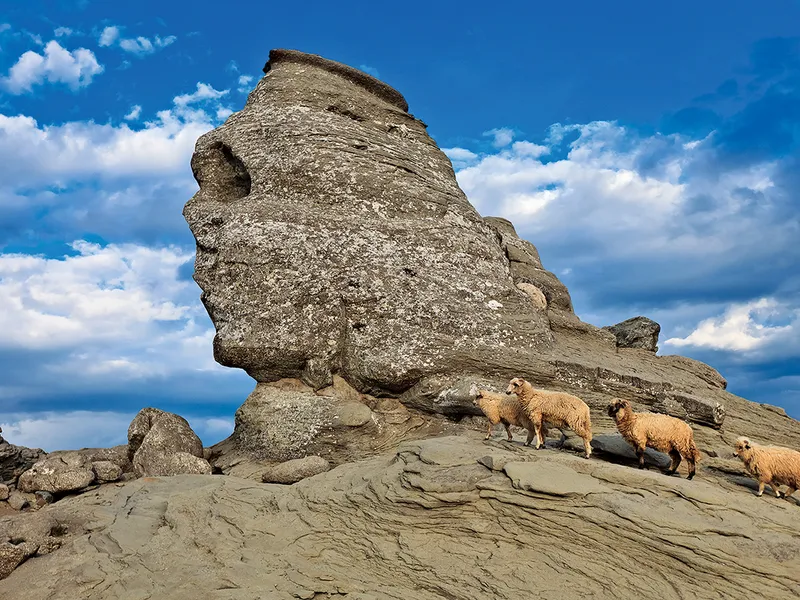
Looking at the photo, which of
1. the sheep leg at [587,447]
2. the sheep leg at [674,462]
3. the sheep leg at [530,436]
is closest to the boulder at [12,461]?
the sheep leg at [530,436]

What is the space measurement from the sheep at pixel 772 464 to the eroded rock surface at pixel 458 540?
2.61 feet

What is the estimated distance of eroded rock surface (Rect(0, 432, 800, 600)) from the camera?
27.9 feet

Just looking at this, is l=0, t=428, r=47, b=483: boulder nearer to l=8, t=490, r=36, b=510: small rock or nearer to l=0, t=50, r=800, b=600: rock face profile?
l=0, t=50, r=800, b=600: rock face profile

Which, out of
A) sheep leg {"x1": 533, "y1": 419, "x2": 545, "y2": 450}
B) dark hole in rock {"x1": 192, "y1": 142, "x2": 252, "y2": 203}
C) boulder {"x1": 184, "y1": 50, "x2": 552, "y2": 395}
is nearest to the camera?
sheep leg {"x1": 533, "y1": 419, "x2": 545, "y2": 450}

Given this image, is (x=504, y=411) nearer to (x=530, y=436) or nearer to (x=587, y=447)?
(x=530, y=436)

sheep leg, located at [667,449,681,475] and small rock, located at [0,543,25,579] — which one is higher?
sheep leg, located at [667,449,681,475]

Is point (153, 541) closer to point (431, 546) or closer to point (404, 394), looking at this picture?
point (431, 546)

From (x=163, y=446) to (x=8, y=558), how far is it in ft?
18.8

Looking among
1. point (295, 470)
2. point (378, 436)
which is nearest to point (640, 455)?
point (378, 436)

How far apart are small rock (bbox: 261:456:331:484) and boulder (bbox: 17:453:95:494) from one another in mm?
5659

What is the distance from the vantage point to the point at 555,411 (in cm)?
1179

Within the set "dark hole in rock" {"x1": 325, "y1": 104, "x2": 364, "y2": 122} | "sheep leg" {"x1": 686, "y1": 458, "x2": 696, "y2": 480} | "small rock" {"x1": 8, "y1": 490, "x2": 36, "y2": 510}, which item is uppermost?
"dark hole in rock" {"x1": 325, "y1": 104, "x2": 364, "y2": 122}

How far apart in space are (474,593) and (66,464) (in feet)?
43.2

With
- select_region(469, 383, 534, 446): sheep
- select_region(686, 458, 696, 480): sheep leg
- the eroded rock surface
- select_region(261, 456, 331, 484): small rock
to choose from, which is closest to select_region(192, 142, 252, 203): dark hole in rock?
select_region(261, 456, 331, 484): small rock
